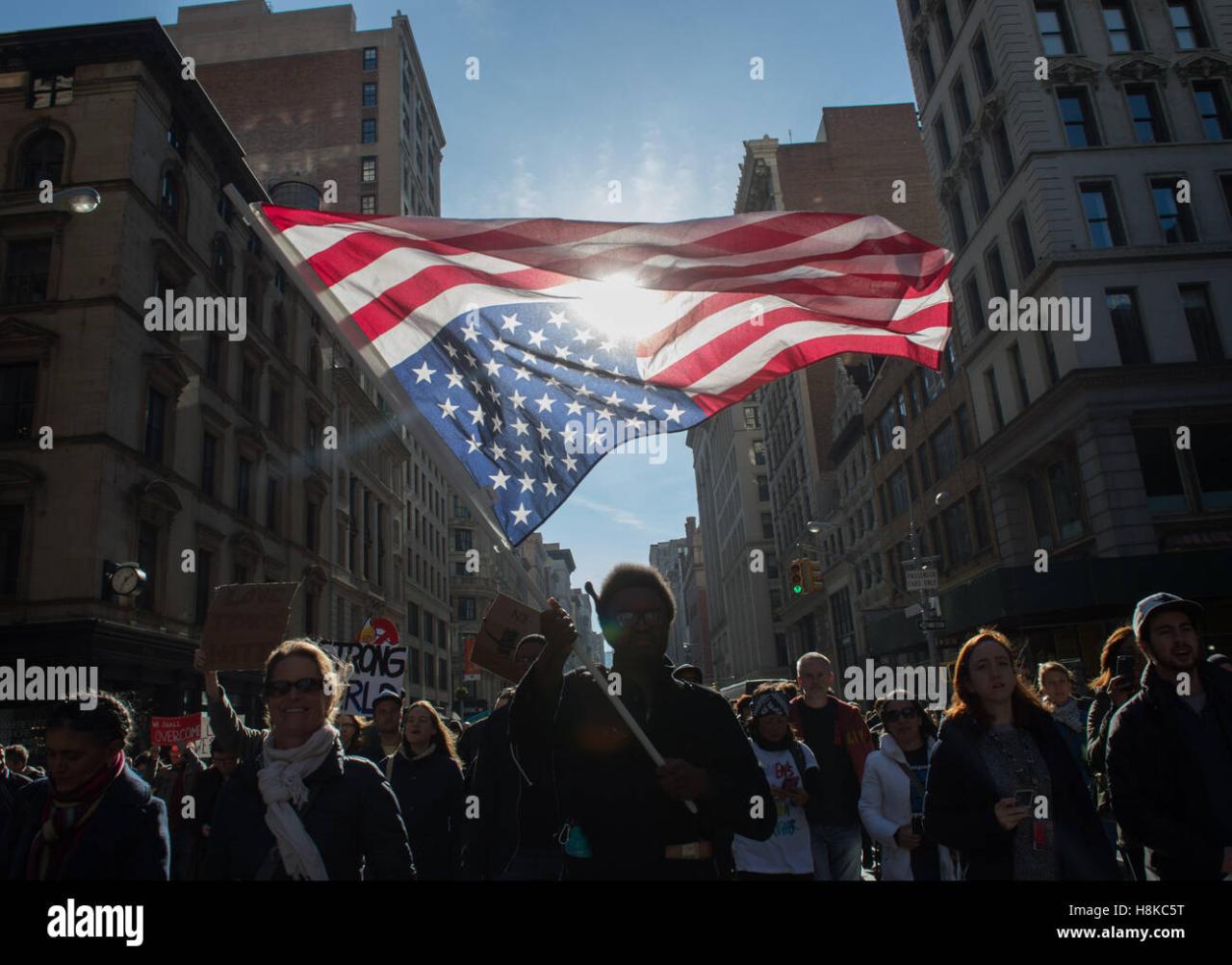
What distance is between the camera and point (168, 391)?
28578 mm

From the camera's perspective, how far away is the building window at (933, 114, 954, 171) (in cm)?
3609

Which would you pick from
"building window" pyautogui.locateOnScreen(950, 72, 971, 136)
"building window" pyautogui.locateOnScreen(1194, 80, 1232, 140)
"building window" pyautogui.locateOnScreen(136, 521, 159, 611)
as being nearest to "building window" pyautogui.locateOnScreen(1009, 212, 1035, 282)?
"building window" pyautogui.locateOnScreen(950, 72, 971, 136)

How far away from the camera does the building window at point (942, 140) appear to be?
118 feet

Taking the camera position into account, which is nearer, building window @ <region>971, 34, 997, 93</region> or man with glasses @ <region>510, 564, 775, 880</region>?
man with glasses @ <region>510, 564, 775, 880</region>

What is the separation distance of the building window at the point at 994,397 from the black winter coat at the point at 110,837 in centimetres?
3240

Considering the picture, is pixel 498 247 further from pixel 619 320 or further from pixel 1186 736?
pixel 1186 736

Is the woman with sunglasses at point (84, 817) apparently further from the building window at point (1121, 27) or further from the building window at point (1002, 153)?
the building window at point (1121, 27)

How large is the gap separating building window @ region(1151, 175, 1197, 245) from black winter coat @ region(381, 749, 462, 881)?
2952 cm

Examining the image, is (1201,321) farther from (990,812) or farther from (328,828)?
(328,828)

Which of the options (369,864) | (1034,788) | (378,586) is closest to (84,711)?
(369,864)

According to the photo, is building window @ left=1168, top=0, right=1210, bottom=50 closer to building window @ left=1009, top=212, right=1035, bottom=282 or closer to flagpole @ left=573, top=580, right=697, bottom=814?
building window @ left=1009, top=212, right=1035, bottom=282

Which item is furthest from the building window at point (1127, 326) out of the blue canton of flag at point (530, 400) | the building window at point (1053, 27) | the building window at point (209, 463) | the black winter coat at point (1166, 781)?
the building window at point (209, 463)

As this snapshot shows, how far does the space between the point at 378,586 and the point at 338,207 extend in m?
27.3

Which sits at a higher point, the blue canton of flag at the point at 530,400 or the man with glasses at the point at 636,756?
the blue canton of flag at the point at 530,400
